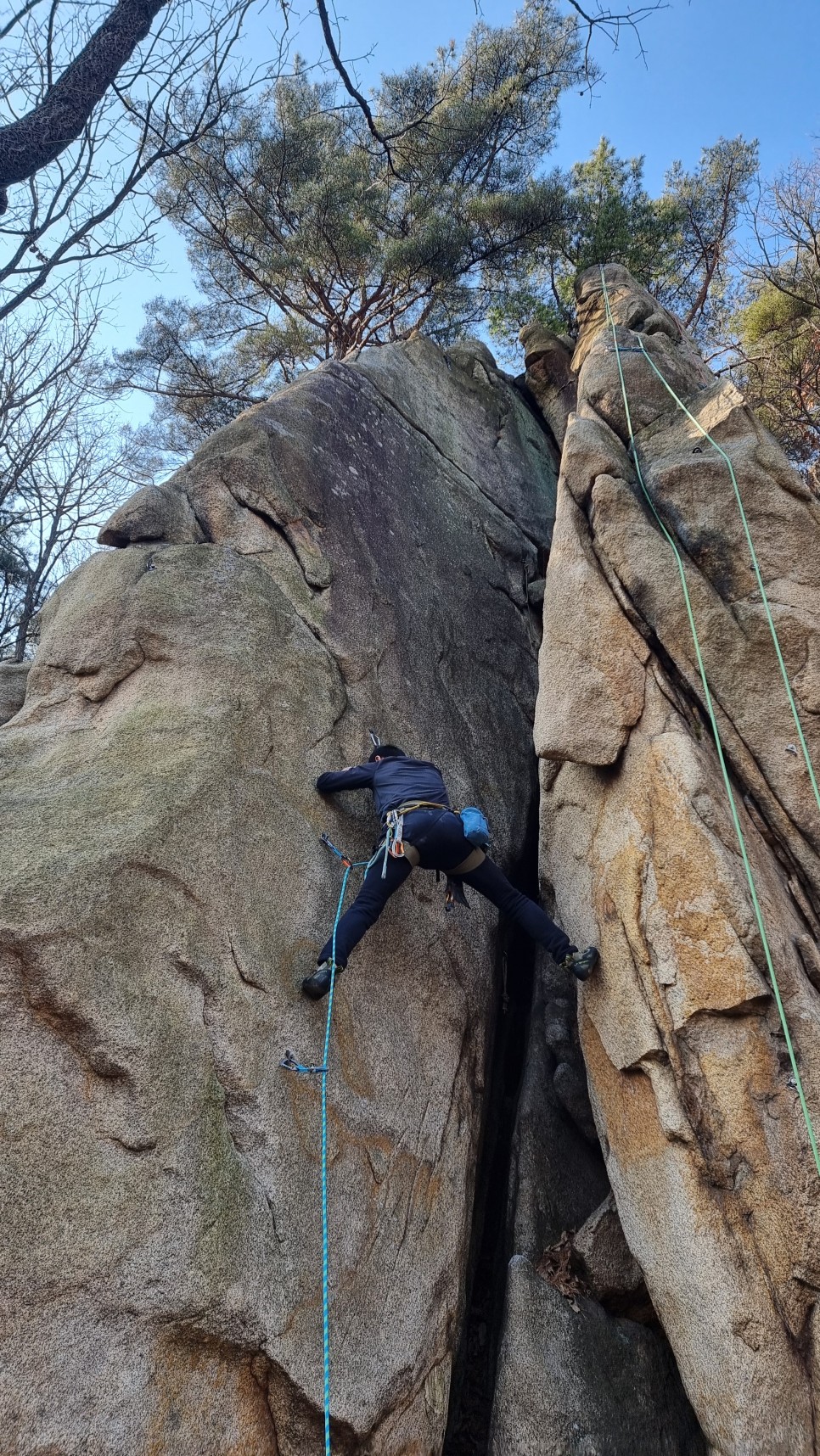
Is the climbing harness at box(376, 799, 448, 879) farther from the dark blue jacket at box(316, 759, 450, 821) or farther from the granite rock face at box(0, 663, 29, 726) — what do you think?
the granite rock face at box(0, 663, 29, 726)

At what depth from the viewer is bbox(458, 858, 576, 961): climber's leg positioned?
6.05m

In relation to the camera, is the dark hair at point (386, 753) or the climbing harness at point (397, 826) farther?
the dark hair at point (386, 753)

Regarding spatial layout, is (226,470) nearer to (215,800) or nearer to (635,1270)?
(215,800)

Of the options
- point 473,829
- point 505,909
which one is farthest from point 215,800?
point 505,909

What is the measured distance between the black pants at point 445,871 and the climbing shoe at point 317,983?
160 mm

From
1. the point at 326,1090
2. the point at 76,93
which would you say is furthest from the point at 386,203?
the point at 326,1090

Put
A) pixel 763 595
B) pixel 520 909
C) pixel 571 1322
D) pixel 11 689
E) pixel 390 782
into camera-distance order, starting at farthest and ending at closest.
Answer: pixel 11 689
pixel 763 595
pixel 390 782
pixel 520 909
pixel 571 1322

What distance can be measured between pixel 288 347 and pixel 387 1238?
1441 centimetres

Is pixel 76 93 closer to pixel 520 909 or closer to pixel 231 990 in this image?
pixel 231 990

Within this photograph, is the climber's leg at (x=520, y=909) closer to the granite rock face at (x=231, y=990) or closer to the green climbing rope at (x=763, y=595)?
the granite rock face at (x=231, y=990)

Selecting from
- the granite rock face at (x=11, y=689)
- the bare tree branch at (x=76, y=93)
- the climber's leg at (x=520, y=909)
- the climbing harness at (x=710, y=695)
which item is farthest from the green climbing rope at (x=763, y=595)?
the granite rock face at (x=11, y=689)

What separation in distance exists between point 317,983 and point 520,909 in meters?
1.61

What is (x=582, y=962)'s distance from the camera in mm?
5945

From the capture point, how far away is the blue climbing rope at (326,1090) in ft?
14.1
